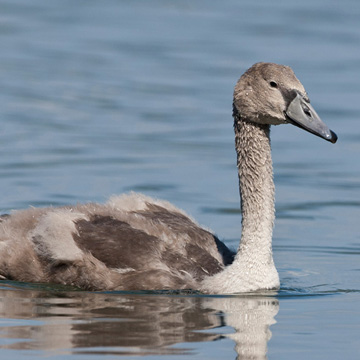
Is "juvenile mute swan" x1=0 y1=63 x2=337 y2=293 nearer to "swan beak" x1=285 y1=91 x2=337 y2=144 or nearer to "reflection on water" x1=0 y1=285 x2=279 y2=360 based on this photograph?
"swan beak" x1=285 y1=91 x2=337 y2=144

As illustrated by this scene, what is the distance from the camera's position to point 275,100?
39.5 feet

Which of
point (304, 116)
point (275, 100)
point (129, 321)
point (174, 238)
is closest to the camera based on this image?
point (129, 321)

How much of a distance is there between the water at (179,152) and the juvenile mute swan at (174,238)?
202 mm

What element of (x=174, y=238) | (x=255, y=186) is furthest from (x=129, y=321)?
(x=255, y=186)

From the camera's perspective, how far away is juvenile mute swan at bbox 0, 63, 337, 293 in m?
11.9

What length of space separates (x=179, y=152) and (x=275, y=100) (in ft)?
20.3

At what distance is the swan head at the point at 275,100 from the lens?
39.1 ft

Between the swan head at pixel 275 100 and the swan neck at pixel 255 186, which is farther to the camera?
the swan neck at pixel 255 186

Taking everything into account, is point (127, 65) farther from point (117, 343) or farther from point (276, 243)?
point (117, 343)

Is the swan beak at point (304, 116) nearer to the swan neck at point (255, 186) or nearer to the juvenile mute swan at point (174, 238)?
the juvenile mute swan at point (174, 238)

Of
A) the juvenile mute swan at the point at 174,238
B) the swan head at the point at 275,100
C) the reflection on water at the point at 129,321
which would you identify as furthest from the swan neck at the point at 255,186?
the reflection on water at the point at 129,321

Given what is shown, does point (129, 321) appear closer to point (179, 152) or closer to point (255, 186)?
point (255, 186)

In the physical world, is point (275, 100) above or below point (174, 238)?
above

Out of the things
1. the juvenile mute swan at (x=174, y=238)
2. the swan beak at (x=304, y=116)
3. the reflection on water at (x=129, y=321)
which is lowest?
the reflection on water at (x=129, y=321)
